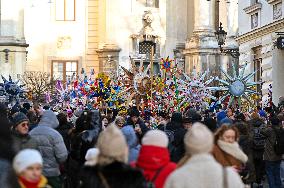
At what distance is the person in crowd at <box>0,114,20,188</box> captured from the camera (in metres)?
8.20

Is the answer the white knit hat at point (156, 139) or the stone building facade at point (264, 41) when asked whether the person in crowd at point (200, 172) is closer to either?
the white knit hat at point (156, 139)

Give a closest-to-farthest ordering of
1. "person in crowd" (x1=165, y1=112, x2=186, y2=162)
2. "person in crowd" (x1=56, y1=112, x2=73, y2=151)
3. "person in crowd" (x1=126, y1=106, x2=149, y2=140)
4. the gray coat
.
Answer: the gray coat → "person in crowd" (x1=165, y1=112, x2=186, y2=162) → "person in crowd" (x1=126, y1=106, x2=149, y2=140) → "person in crowd" (x1=56, y1=112, x2=73, y2=151)

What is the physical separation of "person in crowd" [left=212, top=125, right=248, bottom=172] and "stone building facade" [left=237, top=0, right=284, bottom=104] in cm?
1687

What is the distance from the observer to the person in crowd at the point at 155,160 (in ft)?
27.2

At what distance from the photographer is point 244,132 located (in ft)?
49.1

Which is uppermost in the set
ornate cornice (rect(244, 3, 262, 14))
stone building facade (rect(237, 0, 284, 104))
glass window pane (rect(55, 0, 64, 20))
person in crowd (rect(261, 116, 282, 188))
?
glass window pane (rect(55, 0, 64, 20))

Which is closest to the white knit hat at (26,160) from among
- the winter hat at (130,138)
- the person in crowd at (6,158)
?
the person in crowd at (6,158)

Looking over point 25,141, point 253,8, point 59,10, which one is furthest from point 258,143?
point 59,10

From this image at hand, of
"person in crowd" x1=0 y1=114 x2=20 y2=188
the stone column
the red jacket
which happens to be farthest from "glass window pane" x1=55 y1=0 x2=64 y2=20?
the red jacket

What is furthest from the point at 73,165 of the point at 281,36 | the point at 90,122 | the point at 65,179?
the point at 281,36

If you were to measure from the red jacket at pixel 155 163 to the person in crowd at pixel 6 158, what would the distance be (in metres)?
1.20

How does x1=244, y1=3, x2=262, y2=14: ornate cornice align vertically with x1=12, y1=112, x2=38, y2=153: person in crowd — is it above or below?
above

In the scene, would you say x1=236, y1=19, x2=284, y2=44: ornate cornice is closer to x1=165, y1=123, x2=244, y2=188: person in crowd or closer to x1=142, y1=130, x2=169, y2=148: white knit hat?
x1=142, y1=130, x2=169, y2=148: white knit hat

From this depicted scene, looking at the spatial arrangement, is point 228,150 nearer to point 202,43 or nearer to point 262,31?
point 262,31
